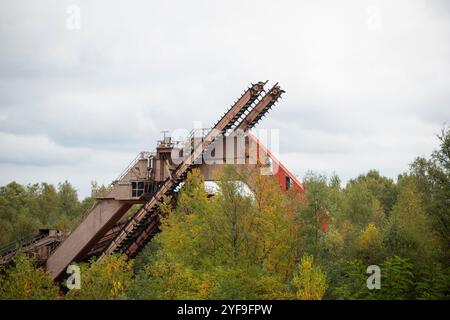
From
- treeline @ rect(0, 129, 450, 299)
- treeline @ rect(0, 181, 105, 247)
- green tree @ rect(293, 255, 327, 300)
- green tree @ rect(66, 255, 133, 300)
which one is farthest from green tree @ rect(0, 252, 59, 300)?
treeline @ rect(0, 181, 105, 247)

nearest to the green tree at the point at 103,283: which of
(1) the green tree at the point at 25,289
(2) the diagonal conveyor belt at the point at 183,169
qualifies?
(1) the green tree at the point at 25,289

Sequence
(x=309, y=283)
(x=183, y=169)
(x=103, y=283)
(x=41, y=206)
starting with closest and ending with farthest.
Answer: (x=309, y=283), (x=103, y=283), (x=183, y=169), (x=41, y=206)

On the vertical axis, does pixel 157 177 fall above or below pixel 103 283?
above

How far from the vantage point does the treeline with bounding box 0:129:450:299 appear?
944 inches

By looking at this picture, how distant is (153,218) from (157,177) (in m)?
2.25

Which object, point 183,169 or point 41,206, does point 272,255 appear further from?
point 41,206

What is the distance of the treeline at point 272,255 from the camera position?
2398 cm

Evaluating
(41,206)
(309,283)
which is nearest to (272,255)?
(309,283)

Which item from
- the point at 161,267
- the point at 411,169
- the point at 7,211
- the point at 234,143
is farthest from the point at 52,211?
the point at 161,267

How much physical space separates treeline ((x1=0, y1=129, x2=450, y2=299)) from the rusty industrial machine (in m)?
1.70

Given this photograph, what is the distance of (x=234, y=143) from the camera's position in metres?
32.4

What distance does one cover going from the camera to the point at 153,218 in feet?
111
